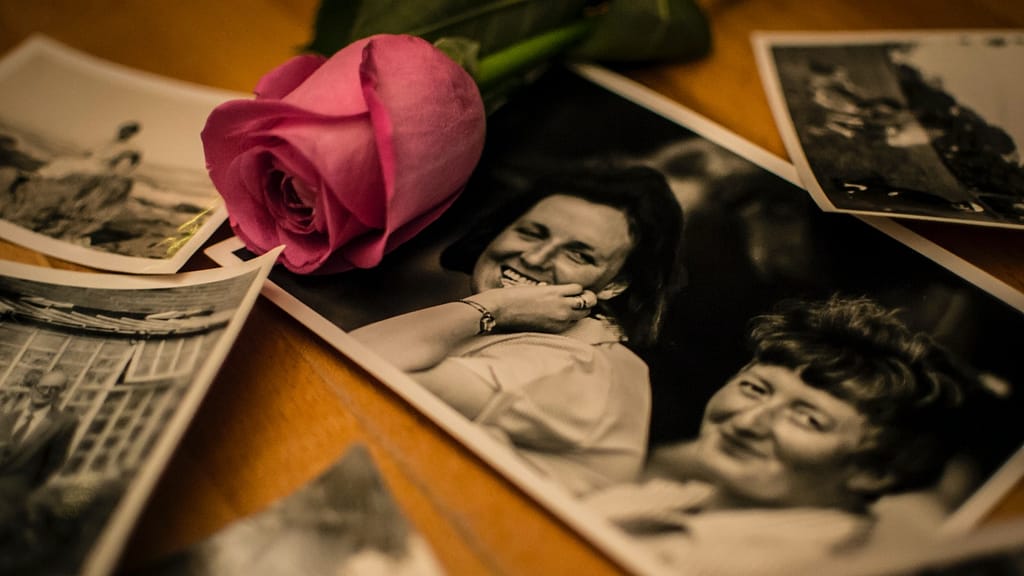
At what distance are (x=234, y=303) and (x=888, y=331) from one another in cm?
31

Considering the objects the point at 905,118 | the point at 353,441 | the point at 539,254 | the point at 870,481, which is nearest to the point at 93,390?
the point at 353,441

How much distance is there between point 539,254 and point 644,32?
7.6 inches

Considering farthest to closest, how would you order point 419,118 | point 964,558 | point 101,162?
point 101,162 → point 419,118 → point 964,558

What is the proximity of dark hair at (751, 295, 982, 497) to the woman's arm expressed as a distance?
9 centimetres

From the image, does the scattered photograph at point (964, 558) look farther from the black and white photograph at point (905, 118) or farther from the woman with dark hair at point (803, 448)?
the black and white photograph at point (905, 118)

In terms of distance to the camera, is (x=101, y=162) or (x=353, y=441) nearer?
(x=353, y=441)

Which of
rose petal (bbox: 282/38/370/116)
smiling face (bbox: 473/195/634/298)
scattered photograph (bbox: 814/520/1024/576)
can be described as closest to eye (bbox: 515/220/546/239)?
smiling face (bbox: 473/195/634/298)

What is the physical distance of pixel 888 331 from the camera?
13.9 inches

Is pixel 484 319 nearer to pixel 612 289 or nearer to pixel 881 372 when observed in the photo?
pixel 612 289

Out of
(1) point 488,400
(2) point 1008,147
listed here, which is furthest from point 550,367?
(2) point 1008,147

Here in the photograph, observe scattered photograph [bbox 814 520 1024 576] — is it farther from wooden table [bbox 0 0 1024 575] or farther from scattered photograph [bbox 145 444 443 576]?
scattered photograph [bbox 145 444 443 576]

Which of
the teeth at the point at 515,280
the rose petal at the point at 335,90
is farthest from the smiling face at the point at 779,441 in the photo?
the rose petal at the point at 335,90

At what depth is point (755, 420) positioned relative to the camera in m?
0.32

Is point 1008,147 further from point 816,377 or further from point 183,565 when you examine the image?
point 183,565
